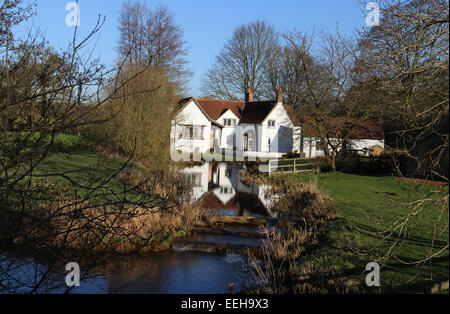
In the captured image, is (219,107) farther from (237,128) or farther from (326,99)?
(326,99)

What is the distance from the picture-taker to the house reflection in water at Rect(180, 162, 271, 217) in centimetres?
1834

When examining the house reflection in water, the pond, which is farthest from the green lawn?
the house reflection in water

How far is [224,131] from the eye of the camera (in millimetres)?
49344

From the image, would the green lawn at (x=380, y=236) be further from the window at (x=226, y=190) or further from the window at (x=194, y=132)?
the window at (x=194, y=132)

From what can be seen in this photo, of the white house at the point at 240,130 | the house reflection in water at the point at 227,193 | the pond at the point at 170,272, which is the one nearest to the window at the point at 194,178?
the house reflection in water at the point at 227,193

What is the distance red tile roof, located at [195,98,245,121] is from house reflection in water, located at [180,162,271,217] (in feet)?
55.6

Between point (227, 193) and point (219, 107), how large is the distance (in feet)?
94.6

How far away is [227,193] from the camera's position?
74.6ft

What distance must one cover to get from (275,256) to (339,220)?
4010 mm

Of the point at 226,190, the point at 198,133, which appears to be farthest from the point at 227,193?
the point at 198,133

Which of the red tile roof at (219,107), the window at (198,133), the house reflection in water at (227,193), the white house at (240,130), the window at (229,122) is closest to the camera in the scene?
the house reflection in water at (227,193)

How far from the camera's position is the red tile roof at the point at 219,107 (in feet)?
163
